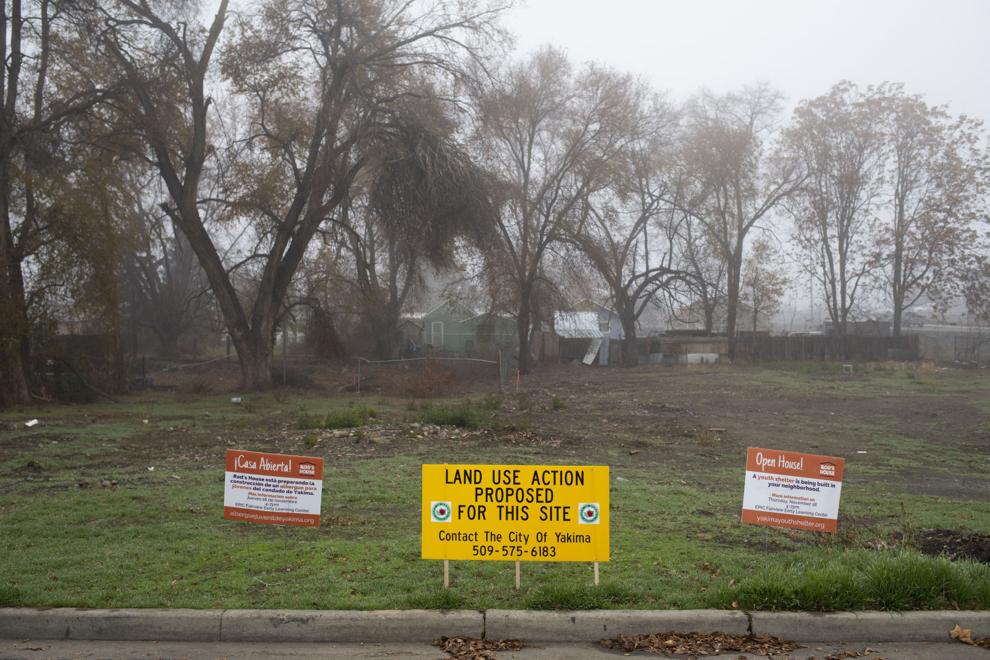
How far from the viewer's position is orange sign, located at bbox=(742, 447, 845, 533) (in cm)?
789

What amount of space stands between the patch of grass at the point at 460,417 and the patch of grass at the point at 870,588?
472 inches

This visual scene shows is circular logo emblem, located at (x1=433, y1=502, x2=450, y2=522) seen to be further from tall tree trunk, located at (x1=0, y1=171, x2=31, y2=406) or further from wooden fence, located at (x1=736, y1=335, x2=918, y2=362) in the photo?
wooden fence, located at (x1=736, y1=335, x2=918, y2=362)

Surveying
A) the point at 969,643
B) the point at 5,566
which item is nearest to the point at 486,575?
the point at 969,643

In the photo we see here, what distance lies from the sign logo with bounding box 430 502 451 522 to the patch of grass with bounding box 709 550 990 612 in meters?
2.12

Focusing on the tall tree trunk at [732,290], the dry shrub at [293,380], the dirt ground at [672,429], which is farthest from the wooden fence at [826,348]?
the dry shrub at [293,380]

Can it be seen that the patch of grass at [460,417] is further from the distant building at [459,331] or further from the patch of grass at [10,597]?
the distant building at [459,331]

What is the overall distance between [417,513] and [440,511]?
2877 millimetres

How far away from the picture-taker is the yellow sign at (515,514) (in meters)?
7.11

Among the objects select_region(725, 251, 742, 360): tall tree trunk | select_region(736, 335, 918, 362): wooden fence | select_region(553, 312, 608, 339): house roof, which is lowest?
select_region(736, 335, 918, 362): wooden fence

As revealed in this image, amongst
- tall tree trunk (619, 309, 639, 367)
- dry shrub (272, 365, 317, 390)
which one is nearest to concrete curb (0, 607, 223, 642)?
dry shrub (272, 365, 317, 390)

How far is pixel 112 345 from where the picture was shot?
29.0 m

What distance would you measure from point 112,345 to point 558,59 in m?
26.0

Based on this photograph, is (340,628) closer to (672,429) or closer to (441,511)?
(441,511)

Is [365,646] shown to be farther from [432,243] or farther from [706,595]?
[432,243]
